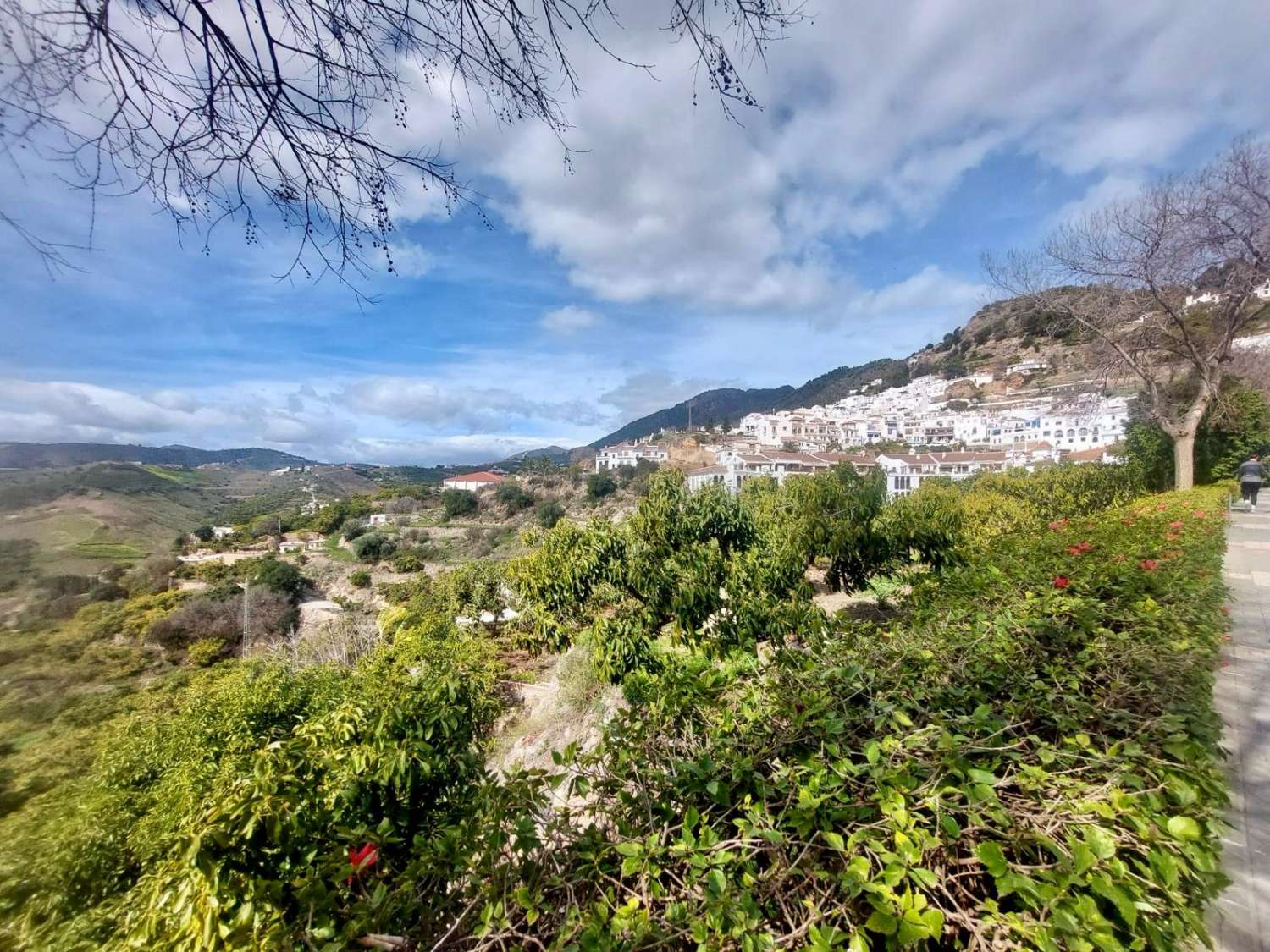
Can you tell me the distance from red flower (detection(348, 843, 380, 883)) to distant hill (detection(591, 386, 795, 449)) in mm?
75906

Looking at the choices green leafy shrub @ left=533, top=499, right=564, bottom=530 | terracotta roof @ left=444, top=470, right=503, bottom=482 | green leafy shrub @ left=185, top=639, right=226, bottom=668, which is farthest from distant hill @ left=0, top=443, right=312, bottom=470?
terracotta roof @ left=444, top=470, right=503, bottom=482

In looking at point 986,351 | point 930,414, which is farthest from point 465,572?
point 986,351

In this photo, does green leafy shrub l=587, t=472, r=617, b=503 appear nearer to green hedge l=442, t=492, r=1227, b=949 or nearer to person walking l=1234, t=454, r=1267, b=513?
person walking l=1234, t=454, r=1267, b=513

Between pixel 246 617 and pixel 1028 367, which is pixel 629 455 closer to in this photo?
pixel 246 617

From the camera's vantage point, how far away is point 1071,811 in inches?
41.5

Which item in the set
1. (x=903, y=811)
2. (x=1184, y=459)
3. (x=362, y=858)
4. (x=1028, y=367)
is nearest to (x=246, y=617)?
(x=362, y=858)

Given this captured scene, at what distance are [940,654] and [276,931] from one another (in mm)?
2165

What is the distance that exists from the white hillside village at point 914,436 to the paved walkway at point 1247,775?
2138cm

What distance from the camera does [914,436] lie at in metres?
63.8

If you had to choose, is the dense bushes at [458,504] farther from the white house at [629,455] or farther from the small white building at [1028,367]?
the small white building at [1028,367]

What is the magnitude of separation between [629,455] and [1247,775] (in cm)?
5006

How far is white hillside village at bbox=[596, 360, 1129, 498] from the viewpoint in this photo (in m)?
34.5

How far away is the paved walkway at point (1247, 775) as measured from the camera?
129 centimetres

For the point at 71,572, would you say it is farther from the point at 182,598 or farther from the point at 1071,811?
the point at 182,598
